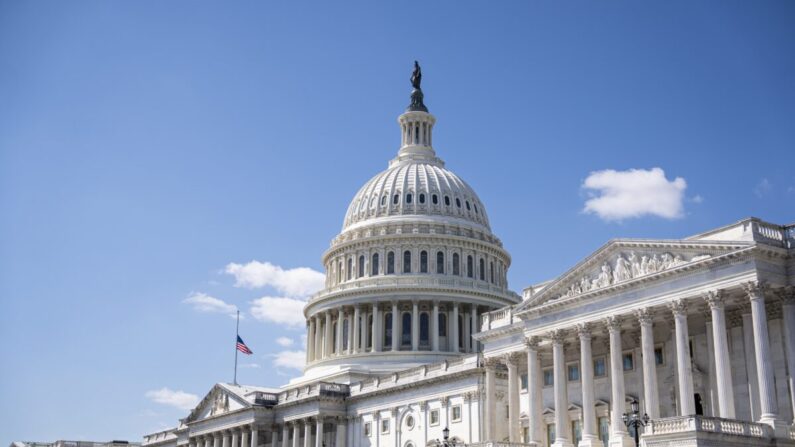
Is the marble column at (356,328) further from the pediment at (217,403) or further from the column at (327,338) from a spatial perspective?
the pediment at (217,403)

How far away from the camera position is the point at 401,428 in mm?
85062

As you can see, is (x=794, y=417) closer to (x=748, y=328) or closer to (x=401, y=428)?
(x=748, y=328)

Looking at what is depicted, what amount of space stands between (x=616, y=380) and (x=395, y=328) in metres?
55.1

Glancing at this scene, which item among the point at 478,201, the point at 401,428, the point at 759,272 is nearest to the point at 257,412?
the point at 401,428

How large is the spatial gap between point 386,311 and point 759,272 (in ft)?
217

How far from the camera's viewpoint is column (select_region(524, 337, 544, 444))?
214ft

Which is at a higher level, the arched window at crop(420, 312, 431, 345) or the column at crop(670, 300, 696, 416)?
the arched window at crop(420, 312, 431, 345)

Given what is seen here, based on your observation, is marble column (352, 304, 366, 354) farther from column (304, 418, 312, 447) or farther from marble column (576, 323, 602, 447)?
marble column (576, 323, 602, 447)

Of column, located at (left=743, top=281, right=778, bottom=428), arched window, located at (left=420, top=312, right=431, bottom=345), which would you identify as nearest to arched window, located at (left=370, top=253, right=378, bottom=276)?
arched window, located at (left=420, top=312, right=431, bottom=345)

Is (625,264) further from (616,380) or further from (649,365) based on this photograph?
(616,380)

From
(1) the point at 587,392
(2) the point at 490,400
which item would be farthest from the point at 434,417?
(1) the point at 587,392

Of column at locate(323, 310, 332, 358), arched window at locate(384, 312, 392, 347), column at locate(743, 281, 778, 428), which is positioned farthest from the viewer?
column at locate(323, 310, 332, 358)

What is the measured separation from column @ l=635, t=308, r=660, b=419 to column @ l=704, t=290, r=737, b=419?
388cm

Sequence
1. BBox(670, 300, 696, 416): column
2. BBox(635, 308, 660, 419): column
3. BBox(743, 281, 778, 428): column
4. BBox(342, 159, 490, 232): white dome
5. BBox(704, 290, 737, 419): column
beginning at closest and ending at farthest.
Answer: BBox(743, 281, 778, 428): column < BBox(704, 290, 737, 419): column < BBox(670, 300, 696, 416): column < BBox(635, 308, 660, 419): column < BBox(342, 159, 490, 232): white dome
